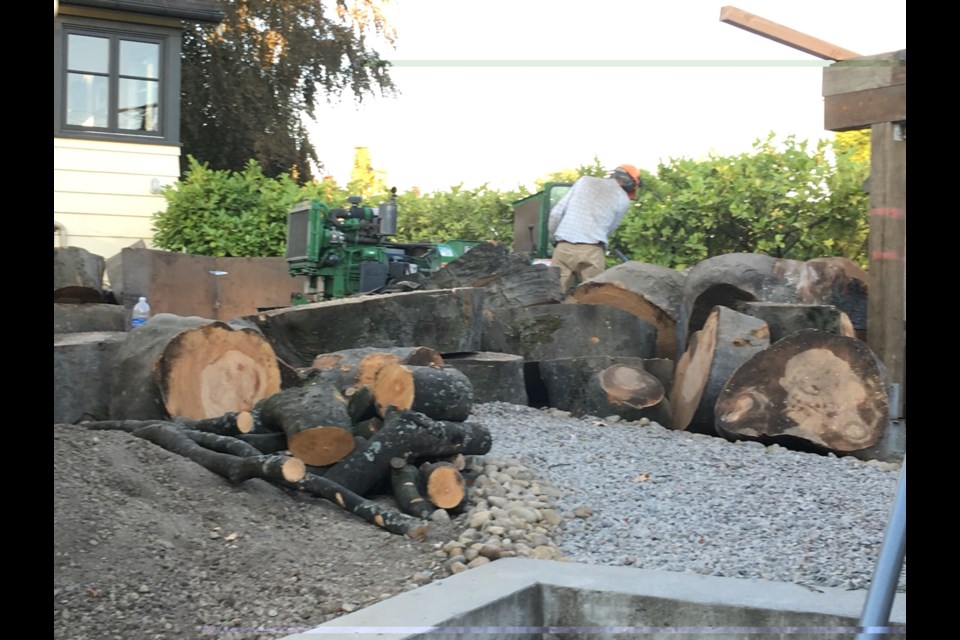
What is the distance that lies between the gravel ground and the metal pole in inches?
45.5

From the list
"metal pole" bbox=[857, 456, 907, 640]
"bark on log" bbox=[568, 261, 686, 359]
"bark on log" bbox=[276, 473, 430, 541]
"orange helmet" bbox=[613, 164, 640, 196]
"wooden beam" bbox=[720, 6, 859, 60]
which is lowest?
"bark on log" bbox=[276, 473, 430, 541]

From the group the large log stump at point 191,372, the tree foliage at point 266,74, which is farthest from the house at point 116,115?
the large log stump at point 191,372

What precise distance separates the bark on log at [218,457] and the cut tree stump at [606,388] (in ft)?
7.92

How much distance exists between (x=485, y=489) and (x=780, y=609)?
149 cm

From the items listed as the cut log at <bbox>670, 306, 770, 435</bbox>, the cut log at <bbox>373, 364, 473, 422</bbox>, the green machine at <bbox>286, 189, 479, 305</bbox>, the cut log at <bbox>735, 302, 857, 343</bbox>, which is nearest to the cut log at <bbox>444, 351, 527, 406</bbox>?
the cut log at <bbox>670, 306, 770, 435</bbox>

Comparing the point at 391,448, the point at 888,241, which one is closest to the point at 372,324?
the point at 391,448

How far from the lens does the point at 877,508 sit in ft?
12.1

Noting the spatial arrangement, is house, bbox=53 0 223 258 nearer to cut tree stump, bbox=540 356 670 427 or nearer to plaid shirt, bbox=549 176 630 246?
plaid shirt, bbox=549 176 630 246

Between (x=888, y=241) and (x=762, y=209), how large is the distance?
247 centimetres

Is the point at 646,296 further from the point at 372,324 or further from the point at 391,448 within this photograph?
the point at 391,448

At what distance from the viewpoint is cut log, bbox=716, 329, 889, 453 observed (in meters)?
4.94

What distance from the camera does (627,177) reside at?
7.76 m

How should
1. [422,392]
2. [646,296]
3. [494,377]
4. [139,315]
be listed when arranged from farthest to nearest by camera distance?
[139,315], [646,296], [494,377], [422,392]
